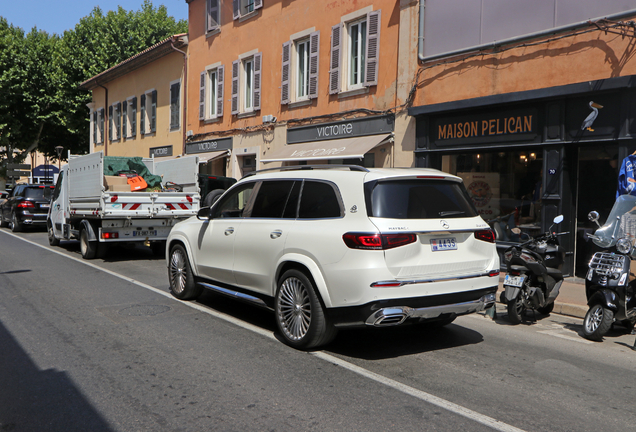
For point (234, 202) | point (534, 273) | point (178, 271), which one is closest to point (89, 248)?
point (178, 271)

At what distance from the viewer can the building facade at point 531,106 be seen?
31.9 ft

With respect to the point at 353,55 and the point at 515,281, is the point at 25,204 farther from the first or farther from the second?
the point at 515,281

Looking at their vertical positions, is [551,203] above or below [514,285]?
above

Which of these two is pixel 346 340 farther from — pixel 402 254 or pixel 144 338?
pixel 144 338

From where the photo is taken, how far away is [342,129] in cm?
1546

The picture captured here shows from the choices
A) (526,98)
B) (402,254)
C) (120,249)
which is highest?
(526,98)

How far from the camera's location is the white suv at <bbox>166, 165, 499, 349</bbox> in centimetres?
486

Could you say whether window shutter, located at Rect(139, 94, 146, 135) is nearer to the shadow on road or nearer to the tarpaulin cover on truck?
the tarpaulin cover on truck

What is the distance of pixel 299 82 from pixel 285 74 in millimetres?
575

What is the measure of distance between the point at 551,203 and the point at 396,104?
187 inches

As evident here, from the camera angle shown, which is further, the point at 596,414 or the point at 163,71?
the point at 163,71

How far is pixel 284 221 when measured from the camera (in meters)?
5.80

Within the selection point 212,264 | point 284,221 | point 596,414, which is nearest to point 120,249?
point 212,264

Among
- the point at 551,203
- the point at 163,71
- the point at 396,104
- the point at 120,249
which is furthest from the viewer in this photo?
the point at 163,71
